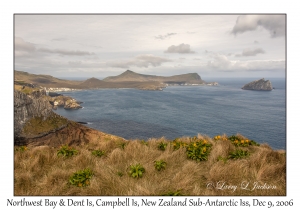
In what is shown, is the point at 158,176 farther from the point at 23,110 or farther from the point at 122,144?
the point at 23,110

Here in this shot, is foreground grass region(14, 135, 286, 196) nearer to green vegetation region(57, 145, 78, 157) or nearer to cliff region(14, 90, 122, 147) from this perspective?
green vegetation region(57, 145, 78, 157)

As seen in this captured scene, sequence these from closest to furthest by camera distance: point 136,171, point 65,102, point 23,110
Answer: point 136,171, point 23,110, point 65,102

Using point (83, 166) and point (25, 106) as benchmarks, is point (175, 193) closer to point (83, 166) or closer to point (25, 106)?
point (83, 166)

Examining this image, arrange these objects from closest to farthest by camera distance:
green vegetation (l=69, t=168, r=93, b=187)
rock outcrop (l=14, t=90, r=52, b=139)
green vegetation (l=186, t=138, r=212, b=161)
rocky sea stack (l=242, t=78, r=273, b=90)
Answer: green vegetation (l=69, t=168, r=93, b=187) < green vegetation (l=186, t=138, r=212, b=161) < rock outcrop (l=14, t=90, r=52, b=139) < rocky sea stack (l=242, t=78, r=273, b=90)

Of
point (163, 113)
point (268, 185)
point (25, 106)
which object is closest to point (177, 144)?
point (268, 185)

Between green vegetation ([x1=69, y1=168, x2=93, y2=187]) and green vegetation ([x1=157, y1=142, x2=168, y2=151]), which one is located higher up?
green vegetation ([x1=157, y1=142, x2=168, y2=151])

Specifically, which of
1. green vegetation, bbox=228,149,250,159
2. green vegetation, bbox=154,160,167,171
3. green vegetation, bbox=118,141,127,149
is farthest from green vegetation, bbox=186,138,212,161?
green vegetation, bbox=118,141,127,149

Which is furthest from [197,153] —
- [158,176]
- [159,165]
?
[158,176]

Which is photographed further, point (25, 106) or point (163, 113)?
point (163, 113)

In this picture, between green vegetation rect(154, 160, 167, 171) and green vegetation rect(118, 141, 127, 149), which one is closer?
green vegetation rect(154, 160, 167, 171)
